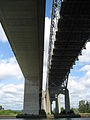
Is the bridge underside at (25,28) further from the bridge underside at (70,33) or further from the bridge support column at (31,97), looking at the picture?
the bridge support column at (31,97)

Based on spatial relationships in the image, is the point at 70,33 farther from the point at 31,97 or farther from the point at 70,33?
the point at 31,97

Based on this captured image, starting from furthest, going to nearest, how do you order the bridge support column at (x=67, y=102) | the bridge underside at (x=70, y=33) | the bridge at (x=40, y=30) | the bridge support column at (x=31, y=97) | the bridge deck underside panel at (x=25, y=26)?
1. the bridge support column at (x=67, y=102)
2. the bridge support column at (x=31, y=97)
3. the bridge underside at (x=70, y=33)
4. the bridge at (x=40, y=30)
5. the bridge deck underside panel at (x=25, y=26)

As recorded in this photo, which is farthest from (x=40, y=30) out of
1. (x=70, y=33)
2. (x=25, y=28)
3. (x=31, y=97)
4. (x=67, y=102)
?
(x=67, y=102)

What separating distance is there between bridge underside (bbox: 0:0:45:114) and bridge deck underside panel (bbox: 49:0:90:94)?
10.3ft

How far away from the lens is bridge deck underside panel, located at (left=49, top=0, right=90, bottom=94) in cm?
2338

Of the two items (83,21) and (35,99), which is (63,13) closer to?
(83,21)

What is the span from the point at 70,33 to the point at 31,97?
22.1 m

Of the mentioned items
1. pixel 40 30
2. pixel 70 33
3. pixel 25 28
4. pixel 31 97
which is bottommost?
pixel 31 97

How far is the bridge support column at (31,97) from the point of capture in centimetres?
4734

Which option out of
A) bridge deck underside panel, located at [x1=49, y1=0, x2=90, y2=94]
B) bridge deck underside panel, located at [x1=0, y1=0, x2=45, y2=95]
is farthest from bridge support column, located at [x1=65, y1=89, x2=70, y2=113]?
bridge deck underside panel, located at [x1=0, y1=0, x2=45, y2=95]

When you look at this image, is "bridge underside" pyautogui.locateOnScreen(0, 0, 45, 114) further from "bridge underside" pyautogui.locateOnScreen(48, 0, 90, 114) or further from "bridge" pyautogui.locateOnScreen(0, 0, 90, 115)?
"bridge underside" pyautogui.locateOnScreen(48, 0, 90, 114)

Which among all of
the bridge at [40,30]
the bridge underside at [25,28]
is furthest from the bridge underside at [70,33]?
the bridge underside at [25,28]

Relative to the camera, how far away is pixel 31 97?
48094 millimetres

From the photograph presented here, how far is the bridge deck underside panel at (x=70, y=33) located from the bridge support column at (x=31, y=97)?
615 centimetres
